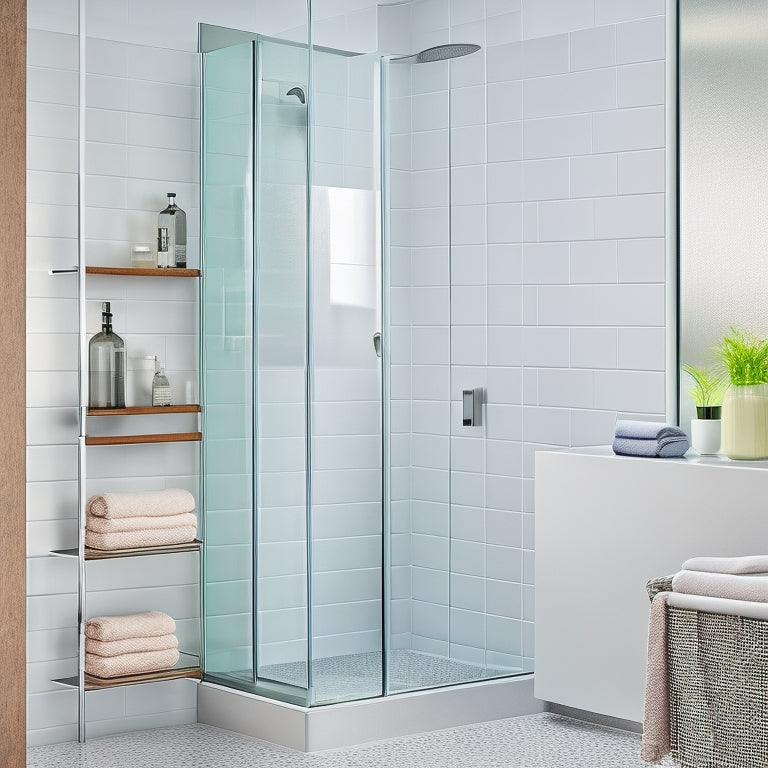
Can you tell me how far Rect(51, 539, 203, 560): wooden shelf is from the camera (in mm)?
3836

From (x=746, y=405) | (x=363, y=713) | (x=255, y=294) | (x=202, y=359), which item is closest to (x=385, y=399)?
(x=255, y=294)

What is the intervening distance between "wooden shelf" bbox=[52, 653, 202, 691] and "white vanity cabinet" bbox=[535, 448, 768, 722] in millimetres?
1108

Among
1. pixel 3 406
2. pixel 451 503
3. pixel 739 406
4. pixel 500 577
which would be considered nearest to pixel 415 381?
pixel 451 503

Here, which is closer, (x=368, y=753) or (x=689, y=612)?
(x=689, y=612)

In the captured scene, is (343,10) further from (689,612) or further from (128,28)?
A: (689,612)

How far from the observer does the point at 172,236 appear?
4066 mm

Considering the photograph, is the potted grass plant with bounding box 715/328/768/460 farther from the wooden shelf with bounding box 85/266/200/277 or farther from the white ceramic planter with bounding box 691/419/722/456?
the wooden shelf with bounding box 85/266/200/277

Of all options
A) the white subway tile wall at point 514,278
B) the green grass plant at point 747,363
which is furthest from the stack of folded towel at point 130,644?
the green grass plant at point 747,363

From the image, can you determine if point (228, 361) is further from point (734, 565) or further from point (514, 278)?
point (734, 565)

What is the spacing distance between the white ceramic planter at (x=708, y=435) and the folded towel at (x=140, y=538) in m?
1.60

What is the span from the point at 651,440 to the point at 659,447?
0.04m

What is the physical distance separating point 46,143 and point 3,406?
3.37ft

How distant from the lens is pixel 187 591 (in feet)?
13.6

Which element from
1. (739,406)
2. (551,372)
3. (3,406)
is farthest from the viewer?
(551,372)
